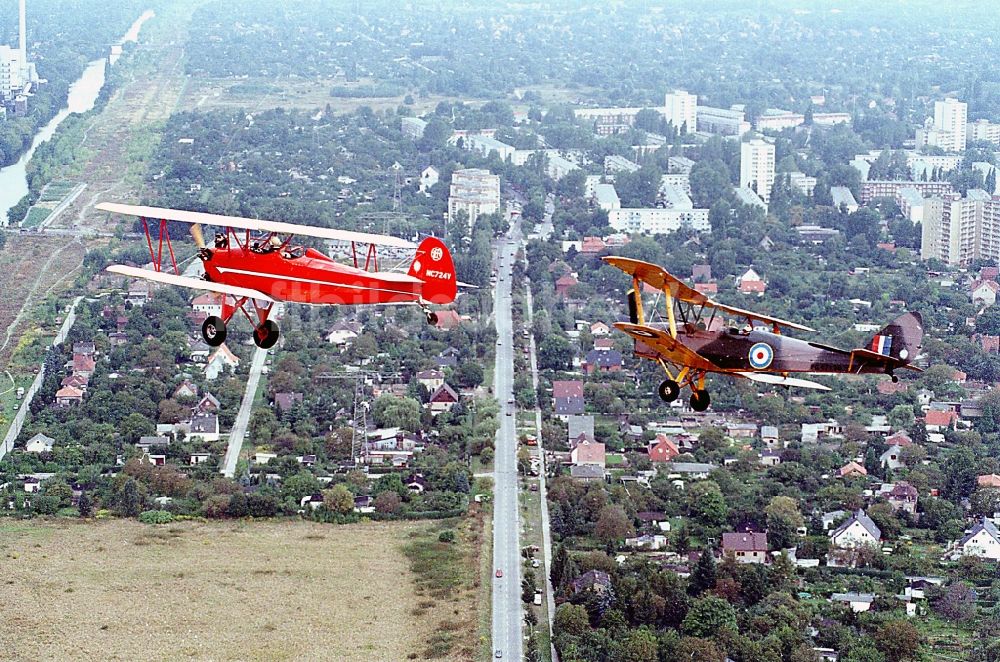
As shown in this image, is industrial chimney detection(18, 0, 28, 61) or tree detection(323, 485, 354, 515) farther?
industrial chimney detection(18, 0, 28, 61)

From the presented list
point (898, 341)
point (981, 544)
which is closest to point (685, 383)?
point (898, 341)

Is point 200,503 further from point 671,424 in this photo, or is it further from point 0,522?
point 671,424

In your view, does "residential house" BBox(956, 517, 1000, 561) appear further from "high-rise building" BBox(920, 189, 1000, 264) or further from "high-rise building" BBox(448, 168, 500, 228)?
"high-rise building" BBox(448, 168, 500, 228)

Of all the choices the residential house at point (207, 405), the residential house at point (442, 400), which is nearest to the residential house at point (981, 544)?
the residential house at point (442, 400)

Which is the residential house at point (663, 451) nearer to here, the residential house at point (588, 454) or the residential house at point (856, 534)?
the residential house at point (588, 454)

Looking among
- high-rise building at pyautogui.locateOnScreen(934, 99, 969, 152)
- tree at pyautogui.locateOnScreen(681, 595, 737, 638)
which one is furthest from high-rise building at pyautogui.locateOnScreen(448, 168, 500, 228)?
tree at pyautogui.locateOnScreen(681, 595, 737, 638)

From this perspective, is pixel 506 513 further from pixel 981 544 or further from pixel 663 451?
pixel 981 544

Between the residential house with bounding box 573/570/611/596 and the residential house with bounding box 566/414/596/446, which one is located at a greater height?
the residential house with bounding box 566/414/596/446
